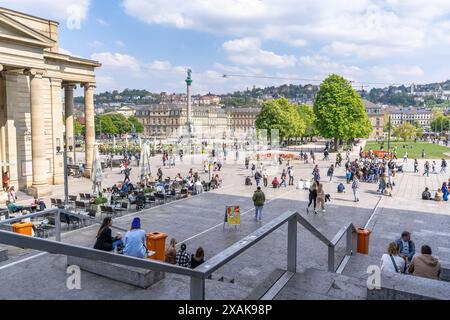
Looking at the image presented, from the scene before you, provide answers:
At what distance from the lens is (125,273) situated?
6.32 metres

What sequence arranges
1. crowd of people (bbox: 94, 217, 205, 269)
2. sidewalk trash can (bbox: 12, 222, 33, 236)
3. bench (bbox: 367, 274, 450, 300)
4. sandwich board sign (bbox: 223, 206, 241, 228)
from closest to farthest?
bench (bbox: 367, 274, 450, 300), crowd of people (bbox: 94, 217, 205, 269), sidewalk trash can (bbox: 12, 222, 33, 236), sandwich board sign (bbox: 223, 206, 241, 228)

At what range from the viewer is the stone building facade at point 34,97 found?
2425cm

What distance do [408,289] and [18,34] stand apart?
25.3 metres

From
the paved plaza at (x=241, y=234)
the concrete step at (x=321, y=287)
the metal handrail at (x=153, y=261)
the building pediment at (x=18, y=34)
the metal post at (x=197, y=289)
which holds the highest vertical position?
the building pediment at (x=18, y=34)

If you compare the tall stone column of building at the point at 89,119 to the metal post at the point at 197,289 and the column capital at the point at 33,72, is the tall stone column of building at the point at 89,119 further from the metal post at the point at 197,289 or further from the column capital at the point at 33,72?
the metal post at the point at 197,289

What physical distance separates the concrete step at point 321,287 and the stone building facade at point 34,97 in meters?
21.7

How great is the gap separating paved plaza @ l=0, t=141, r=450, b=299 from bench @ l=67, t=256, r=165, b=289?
0.08 meters

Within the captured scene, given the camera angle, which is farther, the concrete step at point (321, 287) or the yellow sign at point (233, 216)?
the yellow sign at point (233, 216)

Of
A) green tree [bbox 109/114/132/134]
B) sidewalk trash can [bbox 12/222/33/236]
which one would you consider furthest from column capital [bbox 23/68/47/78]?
green tree [bbox 109/114/132/134]

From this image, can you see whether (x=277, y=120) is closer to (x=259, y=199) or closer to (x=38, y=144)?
(x=38, y=144)

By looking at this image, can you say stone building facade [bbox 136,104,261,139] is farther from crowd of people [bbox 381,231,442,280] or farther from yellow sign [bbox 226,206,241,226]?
crowd of people [bbox 381,231,442,280]

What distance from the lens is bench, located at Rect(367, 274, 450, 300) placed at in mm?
4816

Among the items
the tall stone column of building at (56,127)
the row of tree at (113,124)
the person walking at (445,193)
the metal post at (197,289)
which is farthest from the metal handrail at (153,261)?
the row of tree at (113,124)
